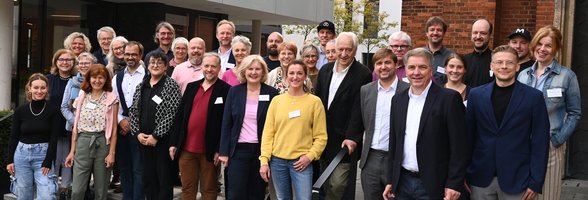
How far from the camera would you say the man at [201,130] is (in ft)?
22.8

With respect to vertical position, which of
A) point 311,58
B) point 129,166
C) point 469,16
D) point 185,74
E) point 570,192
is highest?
point 469,16

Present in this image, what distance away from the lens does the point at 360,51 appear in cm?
4950

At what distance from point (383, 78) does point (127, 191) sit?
3421 millimetres

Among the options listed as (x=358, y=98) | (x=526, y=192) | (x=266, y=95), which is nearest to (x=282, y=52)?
(x=266, y=95)

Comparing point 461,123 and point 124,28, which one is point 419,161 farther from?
point 124,28

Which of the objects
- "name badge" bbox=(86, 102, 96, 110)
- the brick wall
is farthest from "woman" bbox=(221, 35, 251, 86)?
the brick wall

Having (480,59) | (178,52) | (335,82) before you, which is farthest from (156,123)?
(480,59)

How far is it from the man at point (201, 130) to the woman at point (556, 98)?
3166mm

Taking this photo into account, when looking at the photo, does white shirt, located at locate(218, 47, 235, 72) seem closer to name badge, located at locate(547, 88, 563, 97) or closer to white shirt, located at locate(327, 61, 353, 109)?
white shirt, located at locate(327, 61, 353, 109)

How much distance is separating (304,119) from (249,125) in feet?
2.33

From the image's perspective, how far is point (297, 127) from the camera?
20.2 ft

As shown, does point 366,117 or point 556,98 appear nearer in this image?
point 556,98

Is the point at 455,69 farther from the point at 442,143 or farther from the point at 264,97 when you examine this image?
the point at 264,97

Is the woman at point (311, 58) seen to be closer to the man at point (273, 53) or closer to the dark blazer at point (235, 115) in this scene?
the dark blazer at point (235, 115)
